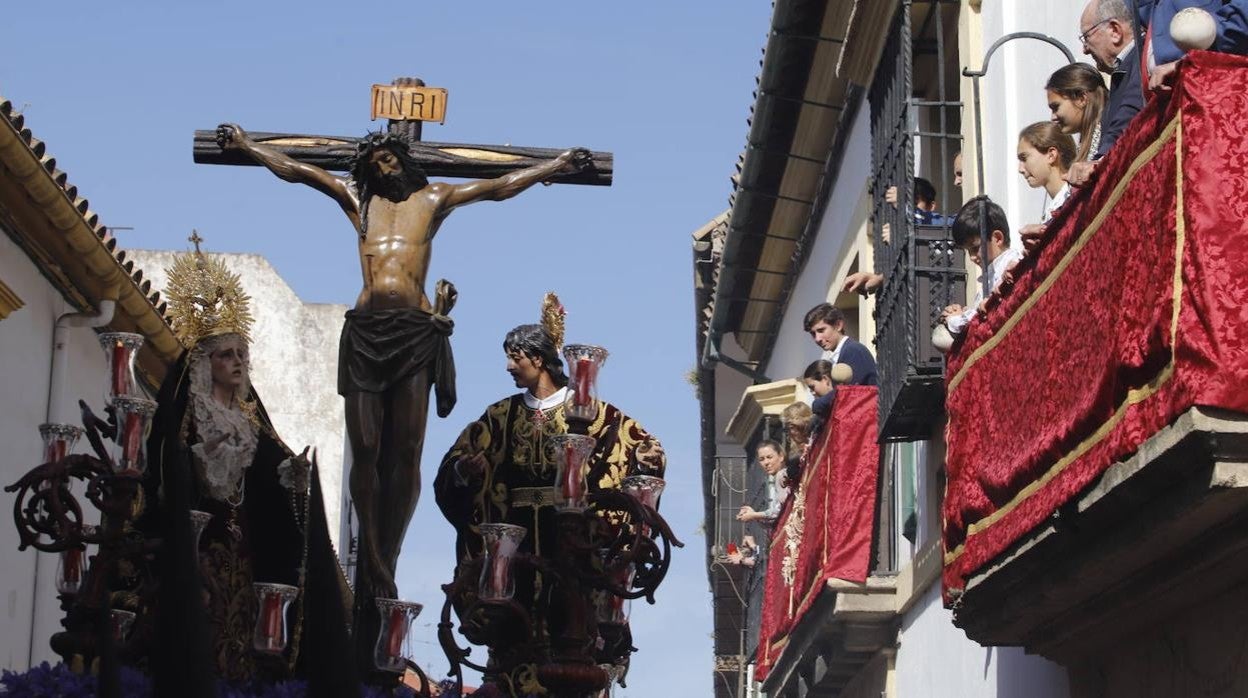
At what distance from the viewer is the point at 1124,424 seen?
7.74 metres

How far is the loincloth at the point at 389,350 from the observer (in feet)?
26.2

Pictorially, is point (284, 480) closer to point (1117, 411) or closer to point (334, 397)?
point (1117, 411)

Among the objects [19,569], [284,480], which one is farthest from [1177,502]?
[19,569]

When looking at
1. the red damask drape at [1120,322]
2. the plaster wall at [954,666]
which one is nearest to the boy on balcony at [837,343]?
the plaster wall at [954,666]

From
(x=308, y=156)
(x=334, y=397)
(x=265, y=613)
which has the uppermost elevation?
(x=334, y=397)

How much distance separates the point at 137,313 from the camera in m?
15.9

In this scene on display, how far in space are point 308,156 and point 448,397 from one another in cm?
116

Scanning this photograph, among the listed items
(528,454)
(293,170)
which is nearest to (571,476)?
(528,454)

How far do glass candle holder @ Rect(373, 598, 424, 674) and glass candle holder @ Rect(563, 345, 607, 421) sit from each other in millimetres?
920

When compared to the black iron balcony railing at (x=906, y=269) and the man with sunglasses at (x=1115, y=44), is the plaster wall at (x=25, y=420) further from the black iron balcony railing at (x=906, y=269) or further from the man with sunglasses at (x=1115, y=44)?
the man with sunglasses at (x=1115, y=44)

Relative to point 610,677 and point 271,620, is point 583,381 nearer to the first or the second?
point 610,677

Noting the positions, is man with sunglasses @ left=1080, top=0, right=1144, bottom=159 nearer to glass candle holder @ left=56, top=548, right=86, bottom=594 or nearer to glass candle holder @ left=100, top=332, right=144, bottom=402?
glass candle holder @ left=100, top=332, right=144, bottom=402

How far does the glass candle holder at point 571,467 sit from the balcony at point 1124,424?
181 cm

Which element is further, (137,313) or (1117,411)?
(137,313)
